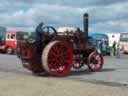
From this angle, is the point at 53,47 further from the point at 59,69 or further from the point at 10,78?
the point at 10,78

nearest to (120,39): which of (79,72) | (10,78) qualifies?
(79,72)

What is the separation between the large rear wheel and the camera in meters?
17.9

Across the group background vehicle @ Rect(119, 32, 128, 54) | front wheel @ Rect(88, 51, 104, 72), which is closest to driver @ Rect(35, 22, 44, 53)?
front wheel @ Rect(88, 51, 104, 72)

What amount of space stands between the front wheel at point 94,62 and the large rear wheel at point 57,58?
5.87 ft

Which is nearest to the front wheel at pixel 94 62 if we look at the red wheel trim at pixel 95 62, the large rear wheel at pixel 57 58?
the red wheel trim at pixel 95 62

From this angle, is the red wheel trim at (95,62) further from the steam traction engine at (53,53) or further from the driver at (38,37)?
the driver at (38,37)

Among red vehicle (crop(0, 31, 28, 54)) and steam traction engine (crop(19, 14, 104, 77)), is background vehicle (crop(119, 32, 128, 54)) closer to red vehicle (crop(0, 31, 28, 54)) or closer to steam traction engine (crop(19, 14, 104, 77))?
red vehicle (crop(0, 31, 28, 54))

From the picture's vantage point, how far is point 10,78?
16.5 meters

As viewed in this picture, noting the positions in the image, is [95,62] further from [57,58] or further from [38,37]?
[38,37]

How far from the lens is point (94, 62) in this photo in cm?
2077

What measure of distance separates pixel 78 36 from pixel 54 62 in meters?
2.30

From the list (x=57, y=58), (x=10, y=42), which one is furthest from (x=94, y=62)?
(x=10, y=42)

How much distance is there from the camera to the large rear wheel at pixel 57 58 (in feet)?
58.7

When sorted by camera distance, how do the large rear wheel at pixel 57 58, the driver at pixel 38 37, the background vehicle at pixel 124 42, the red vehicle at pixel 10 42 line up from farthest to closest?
1. the background vehicle at pixel 124 42
2. the red vehicle at pixel 10 42
3. the driver at pixel 38 37
4. the large rear wheel at pixel 57 58
